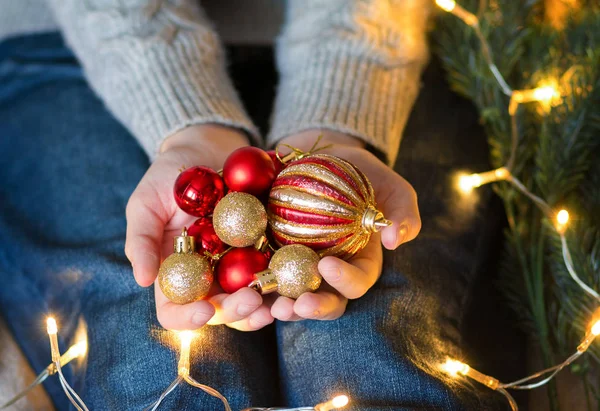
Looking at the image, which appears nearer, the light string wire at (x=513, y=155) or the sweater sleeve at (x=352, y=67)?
the light string wire at (x=513, y=155)

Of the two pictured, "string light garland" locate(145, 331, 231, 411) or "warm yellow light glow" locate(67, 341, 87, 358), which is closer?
"string light garland" locate(145, 331, 231, 411)

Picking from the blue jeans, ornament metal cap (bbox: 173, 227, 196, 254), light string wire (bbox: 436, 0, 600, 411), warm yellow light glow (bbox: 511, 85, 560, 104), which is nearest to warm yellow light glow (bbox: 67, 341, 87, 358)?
the blue jeans

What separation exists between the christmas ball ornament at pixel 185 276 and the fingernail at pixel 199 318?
0.08 ft

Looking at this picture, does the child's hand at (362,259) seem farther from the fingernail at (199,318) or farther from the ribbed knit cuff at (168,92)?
the ribbed knit cuff at (168,92)

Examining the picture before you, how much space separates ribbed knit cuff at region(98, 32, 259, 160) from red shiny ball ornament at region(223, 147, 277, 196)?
10.6 inches

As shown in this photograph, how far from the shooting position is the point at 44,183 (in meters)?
1.08

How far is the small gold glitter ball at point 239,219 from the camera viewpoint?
70cm

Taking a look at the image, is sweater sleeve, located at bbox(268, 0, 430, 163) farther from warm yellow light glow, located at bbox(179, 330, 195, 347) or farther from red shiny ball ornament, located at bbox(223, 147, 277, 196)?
warm yellow light glow, located at bbox(179, 330, 195, 347)

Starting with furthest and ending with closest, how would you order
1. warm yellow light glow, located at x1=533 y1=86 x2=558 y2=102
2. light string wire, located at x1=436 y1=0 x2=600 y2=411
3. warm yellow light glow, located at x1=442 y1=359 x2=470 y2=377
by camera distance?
warm yellow light glow, located at x1=533 y1=86 x2=558 y2=102
light string wire, located at x1=436 y1=0 x2=600 y2=411
warm yellow light glow, located at x1=442 y1=359 x2=470 y2=377

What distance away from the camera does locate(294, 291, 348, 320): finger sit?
0.69 meters

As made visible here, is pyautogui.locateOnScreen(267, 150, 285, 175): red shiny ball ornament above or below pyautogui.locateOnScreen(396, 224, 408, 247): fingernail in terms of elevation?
above

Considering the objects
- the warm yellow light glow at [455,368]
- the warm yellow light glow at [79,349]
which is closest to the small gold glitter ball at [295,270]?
the warm yellow light glow at [455,368]

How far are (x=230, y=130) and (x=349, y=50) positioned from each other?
0.96 ft

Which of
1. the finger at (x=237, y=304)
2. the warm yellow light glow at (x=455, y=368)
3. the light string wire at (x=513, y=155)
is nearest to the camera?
the finger at (x=237, y=304)
